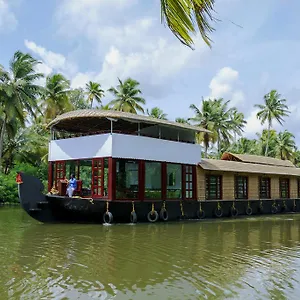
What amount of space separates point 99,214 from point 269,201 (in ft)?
32.0

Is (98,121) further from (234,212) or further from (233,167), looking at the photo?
(234,212)

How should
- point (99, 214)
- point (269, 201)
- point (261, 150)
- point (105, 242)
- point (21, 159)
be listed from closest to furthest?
point (105, 242)
point (99, 214)
point (269, 201)
point (21, 159)
point (261, 150)

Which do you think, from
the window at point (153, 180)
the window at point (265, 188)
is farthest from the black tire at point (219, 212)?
the window at point (265, 188)

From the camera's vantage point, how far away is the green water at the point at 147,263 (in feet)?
17.8

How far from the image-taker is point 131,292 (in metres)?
5.39

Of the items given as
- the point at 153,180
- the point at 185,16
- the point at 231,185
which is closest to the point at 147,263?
the point at 185,16

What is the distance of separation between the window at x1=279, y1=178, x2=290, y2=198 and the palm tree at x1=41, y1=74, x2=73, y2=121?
51.5ft

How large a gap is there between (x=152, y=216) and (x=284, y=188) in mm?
9905

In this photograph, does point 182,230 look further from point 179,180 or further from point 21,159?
point 21,159

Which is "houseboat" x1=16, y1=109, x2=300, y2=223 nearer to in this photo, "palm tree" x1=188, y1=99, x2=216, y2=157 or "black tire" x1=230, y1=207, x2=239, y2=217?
"black tire" x1=230, y1=207, x2=239, y2=217

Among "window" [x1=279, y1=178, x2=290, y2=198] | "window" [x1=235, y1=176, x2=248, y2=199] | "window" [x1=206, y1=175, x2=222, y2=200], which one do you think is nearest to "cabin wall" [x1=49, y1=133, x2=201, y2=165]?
"window" [x1=206, y1=175, x2=222, y2=200]

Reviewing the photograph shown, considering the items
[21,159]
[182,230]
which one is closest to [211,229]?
[182,230]

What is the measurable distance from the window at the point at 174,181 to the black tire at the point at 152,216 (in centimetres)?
107

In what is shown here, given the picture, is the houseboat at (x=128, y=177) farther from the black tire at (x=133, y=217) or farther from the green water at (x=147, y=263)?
the green water at (x=147, y=263)
